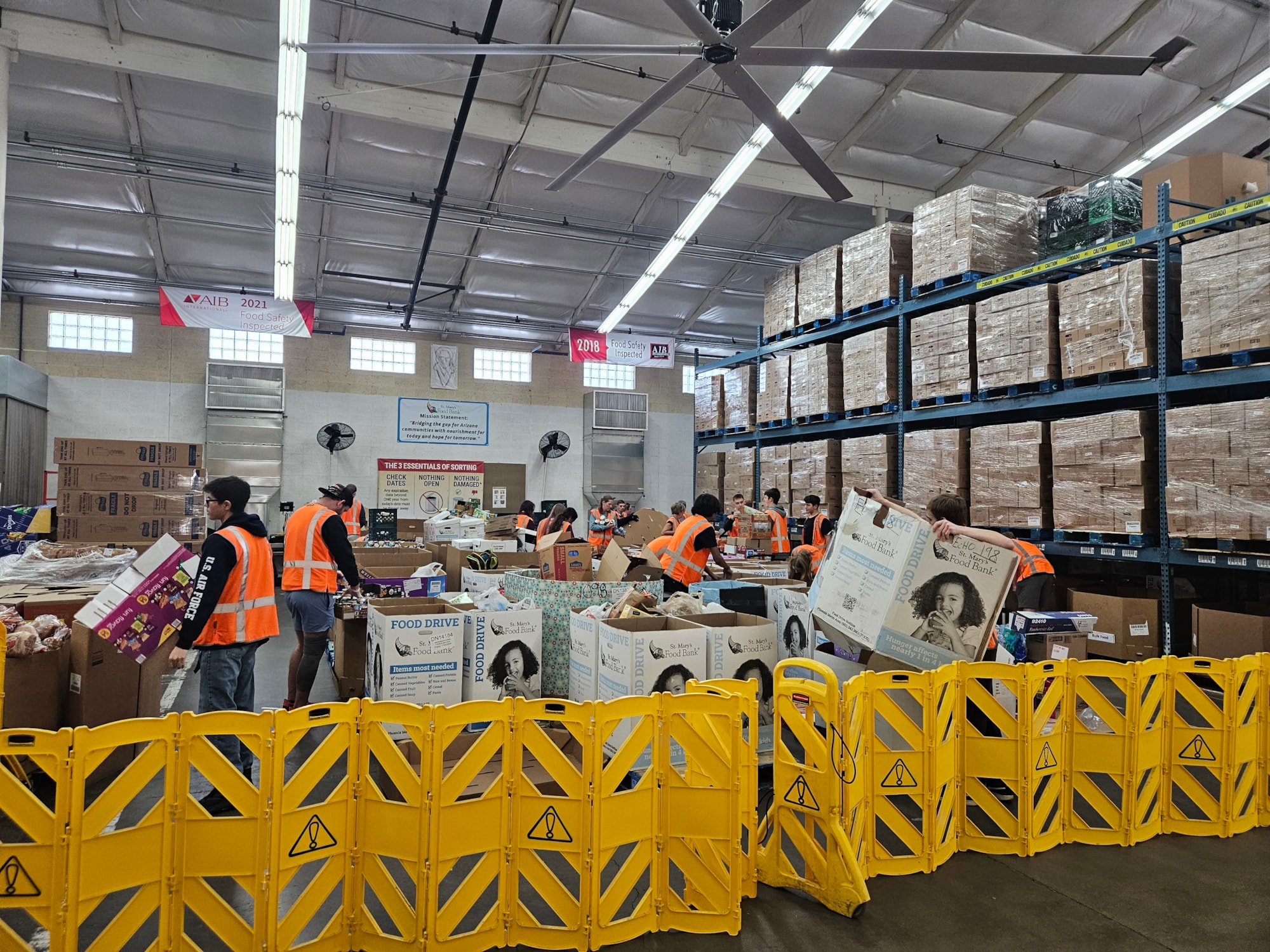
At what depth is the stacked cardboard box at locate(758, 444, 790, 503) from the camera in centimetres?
1123

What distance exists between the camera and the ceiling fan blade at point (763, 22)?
13.6ft

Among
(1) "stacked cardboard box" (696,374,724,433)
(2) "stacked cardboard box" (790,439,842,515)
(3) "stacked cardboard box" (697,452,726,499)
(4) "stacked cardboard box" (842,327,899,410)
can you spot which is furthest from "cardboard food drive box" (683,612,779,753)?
(1) "stacked cardboard box" (696,374,724,433)

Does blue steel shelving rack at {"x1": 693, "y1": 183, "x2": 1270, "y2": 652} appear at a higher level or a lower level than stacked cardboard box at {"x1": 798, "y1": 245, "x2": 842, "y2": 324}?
lower

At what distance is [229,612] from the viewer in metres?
3.90

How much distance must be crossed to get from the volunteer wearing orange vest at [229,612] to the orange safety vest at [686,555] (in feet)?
10.2

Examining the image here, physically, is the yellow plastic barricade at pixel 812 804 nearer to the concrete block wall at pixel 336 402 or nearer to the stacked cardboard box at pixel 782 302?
the stacked cardboard box at pixel 782 302

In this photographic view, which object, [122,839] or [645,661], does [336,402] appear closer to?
[645,661]

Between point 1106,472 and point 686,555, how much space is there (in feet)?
13.2

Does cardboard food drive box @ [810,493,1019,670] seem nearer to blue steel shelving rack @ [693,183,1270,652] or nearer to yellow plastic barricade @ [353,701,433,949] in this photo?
Answer: yellow plastic barricade @ [353,701,433,949]

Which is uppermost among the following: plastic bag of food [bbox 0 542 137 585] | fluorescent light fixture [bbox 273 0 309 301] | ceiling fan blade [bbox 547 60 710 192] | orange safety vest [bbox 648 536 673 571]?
fluorescent light fixture [bbox 273 0 309 301]

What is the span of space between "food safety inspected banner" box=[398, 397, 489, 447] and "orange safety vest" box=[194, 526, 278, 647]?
46.1 feet

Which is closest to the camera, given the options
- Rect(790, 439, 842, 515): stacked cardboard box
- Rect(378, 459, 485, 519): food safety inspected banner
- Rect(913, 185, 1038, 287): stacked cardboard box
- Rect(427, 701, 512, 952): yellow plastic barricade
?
Rect(427, 701, 512, 952): yellow plastic barricade

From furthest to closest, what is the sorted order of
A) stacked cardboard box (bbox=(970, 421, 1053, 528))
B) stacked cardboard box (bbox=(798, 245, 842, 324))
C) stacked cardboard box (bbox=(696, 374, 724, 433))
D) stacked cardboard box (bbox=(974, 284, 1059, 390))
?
stacked cardboard box (bbox=(696, 374, 724, 433)), stacked cardboard box (bbox=(798, 245, 842, 324)), stacked cardboard box (bbox=(970, 421, 1053, 528)), stacked cardboard box (bbox=(974, 284, 1059, 390))

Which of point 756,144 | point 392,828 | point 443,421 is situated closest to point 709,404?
point 756,144
